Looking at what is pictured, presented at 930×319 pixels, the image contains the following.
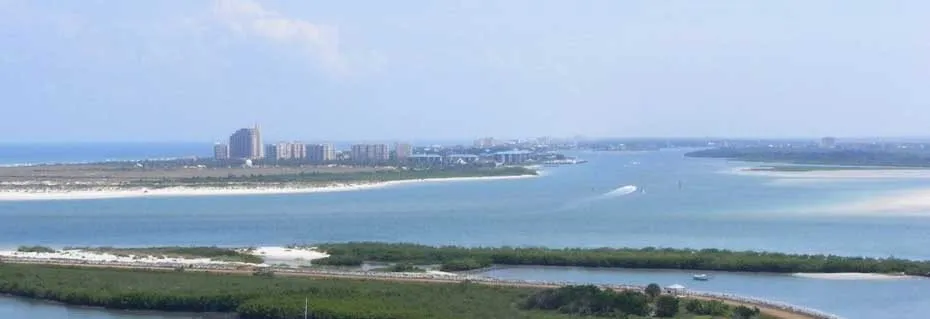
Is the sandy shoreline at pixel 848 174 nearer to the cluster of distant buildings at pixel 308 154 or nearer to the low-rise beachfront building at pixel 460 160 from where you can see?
the low-rise beachfront building at pixel 460 160

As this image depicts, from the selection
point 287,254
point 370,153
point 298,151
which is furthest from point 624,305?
point 298,151

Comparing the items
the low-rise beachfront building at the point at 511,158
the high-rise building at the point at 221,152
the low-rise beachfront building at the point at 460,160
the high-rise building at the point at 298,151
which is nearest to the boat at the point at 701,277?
the low-rise beachfront building at the point at 460,160

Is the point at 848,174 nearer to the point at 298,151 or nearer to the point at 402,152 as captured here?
the point at 402,152

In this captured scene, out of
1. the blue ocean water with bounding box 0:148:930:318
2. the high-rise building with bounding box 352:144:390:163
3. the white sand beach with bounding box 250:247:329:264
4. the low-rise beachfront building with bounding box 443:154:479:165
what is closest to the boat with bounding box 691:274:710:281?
the blue ocean water with bounding box 0:148:930:318

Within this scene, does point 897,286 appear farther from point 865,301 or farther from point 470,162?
point 470,162

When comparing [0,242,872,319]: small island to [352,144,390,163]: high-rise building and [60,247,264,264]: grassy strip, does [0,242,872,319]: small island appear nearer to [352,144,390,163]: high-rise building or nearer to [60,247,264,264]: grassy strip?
[60,247,264,264]: grassy strip

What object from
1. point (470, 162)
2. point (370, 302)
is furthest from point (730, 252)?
point (470, 162)
